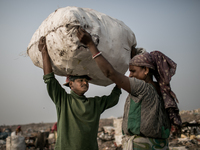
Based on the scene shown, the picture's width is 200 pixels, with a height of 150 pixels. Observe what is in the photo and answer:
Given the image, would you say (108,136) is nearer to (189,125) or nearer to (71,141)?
(189,125)

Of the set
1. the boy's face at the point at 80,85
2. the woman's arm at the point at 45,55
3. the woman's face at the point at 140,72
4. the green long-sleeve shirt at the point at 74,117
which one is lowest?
the green long-sleeve shirt at the point at 74,117

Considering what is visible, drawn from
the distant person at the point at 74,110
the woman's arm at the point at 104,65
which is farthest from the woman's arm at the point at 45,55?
the woman's arm at the point at 104,65

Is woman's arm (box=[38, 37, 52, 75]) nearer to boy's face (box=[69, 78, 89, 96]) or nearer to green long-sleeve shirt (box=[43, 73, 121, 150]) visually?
green long-sleeve shirt (box=[43, 73, 121, 150])

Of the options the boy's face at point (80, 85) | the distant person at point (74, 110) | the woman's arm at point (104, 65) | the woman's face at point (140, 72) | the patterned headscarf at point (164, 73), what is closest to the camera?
the woman's arm at point (104, 65)

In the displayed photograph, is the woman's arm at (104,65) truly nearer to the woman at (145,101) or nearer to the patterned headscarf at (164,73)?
the woman at (145,101)

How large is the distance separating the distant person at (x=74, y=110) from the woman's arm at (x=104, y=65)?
1.87 feet

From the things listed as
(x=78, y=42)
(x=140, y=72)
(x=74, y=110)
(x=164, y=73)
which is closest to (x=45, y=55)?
(x=78, y=42)

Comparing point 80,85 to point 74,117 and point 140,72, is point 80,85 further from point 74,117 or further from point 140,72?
point 140,72

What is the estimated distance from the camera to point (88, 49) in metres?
1.88

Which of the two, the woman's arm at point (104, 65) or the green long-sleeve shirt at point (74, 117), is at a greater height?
the woman's arm at point (104, 65)

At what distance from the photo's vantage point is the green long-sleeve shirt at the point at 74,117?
2.28m

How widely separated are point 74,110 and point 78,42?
0.94 m

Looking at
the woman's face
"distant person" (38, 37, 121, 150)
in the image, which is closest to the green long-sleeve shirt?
"distant person" (38, 37, 121, 150)

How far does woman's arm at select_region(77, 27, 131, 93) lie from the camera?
172 cm
